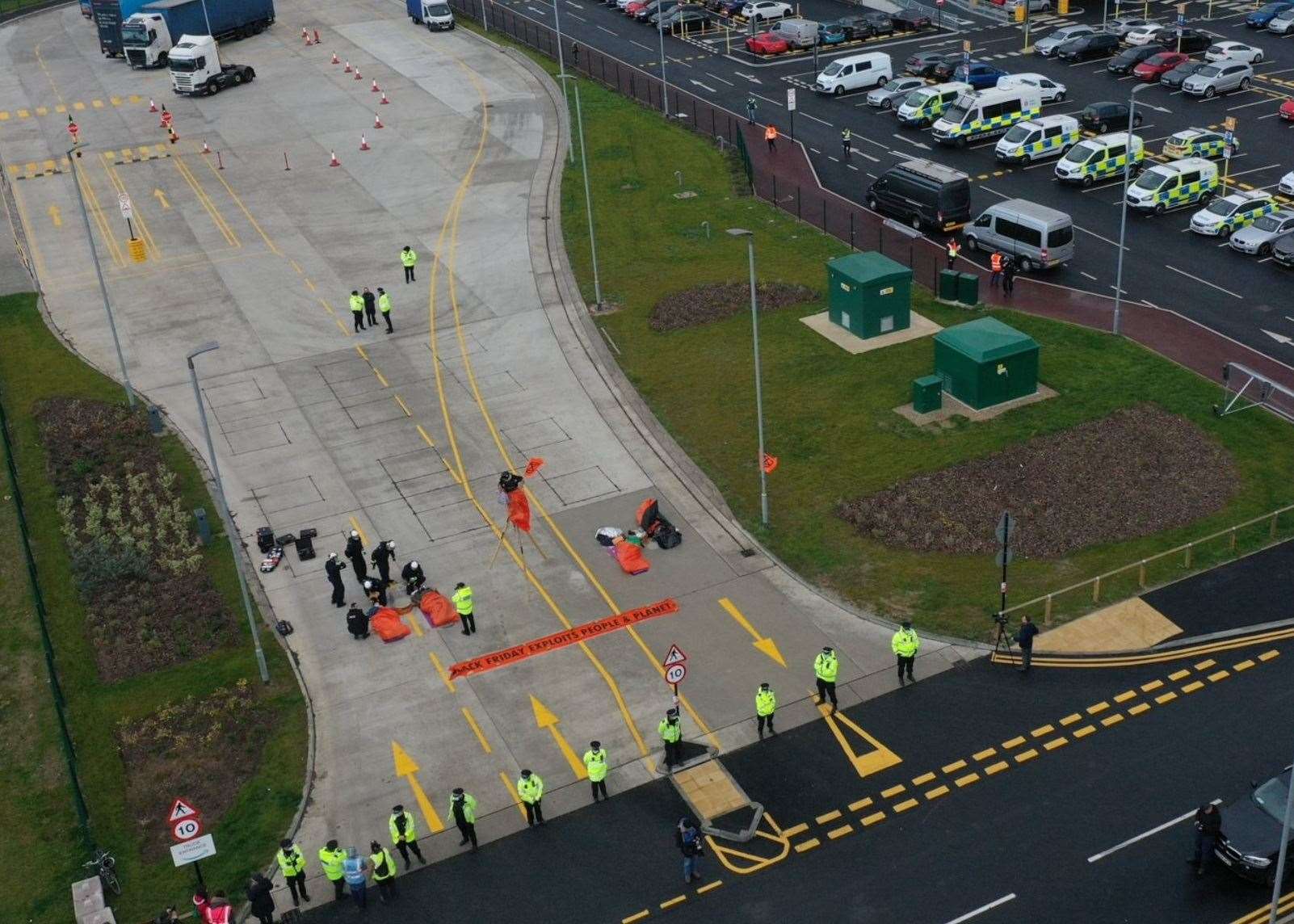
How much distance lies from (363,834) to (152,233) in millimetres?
37994

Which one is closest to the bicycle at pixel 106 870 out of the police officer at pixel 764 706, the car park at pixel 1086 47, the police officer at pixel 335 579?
the police officer at pixel 335 579

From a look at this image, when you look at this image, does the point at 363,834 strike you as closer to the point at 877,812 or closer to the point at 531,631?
the point at 531,631

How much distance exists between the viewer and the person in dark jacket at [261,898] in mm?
24469

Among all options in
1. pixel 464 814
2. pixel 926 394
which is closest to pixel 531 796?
pixel 464 814

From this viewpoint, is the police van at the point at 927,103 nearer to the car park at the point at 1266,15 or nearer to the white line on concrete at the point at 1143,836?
the car park at the point at 1266,15

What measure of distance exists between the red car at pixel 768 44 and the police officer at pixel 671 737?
5802 cm

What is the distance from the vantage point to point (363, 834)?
88.6ft

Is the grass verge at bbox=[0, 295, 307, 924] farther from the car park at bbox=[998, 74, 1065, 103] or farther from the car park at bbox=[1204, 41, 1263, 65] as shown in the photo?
the car park at bbox=[1204, 41, 1263, 65]

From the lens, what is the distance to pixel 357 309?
156ft

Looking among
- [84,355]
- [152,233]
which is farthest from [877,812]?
[152,233]

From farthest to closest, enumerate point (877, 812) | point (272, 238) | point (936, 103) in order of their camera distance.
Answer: point (936, 103)
point (272, 238)
point (877, 812)

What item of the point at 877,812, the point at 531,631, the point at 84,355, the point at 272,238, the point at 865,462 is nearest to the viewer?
the point at 877,812

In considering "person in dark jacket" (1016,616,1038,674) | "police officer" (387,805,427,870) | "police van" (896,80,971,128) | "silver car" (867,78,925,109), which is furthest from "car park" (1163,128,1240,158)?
"police officer" (387,805,427,870)

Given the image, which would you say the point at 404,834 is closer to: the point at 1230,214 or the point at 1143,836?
the point at 1143,836
